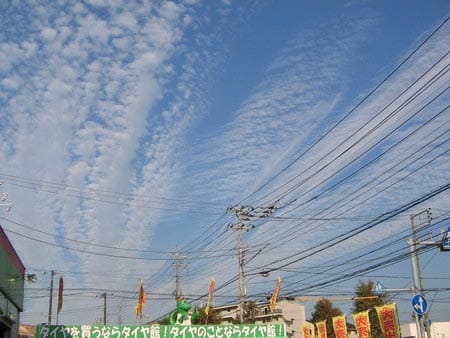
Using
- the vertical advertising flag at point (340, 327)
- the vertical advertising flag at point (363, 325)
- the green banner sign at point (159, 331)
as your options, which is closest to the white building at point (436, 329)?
the vertical advertising flag at point (340, 327)

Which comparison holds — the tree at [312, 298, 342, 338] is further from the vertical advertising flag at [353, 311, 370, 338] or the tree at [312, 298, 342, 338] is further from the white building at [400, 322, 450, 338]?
the vertical advertising flag at [353, 311, 370, 338]

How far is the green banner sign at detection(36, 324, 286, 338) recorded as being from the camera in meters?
13.6

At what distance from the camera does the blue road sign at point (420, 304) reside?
64.6 ft

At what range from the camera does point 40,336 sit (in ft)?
44.6

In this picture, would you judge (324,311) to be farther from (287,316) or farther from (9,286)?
(9,286)

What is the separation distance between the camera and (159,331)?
14000 millimetres

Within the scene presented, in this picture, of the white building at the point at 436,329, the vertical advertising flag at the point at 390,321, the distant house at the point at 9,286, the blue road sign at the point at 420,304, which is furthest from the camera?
the white building at the point at 436,329

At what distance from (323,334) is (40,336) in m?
26.2

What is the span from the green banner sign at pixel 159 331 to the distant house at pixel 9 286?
15.6 m

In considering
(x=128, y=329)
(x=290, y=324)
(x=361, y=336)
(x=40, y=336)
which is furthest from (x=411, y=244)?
(x=290, y=324)

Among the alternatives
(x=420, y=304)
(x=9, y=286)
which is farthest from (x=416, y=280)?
(x=9, y=286)

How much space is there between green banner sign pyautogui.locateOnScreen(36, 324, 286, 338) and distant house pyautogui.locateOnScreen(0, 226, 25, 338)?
15.6 meters

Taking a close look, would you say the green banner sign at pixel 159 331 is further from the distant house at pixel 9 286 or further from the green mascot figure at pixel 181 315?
the distant house at pixel 9 286

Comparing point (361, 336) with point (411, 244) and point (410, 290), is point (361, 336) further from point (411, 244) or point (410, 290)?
point (411, 244)
